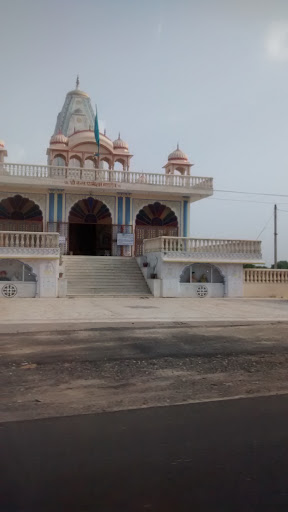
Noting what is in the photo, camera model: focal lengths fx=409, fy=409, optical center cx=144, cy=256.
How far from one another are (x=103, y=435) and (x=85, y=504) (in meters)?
0.95

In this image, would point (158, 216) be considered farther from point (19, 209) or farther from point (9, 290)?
point (9, 290)

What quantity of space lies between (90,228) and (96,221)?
384 cm

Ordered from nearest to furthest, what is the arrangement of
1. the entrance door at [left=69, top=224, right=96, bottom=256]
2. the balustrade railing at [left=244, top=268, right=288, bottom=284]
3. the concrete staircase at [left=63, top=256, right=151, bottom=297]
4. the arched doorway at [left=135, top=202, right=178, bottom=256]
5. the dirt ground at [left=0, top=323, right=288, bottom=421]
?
the dirt ground at [left=0, top=323, right=288, bottom=421], the concrete staircase at [left=63, top=256, right=151, bottom=297], the balustrade railing at [left=244, top=268, right=288, bottom=284], the arched doorway at [left=135, top=202, right=178, bottom=256], the entrance door at [left=69, top=224, right=96, bottom=256]

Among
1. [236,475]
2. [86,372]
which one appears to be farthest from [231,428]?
[86,372]

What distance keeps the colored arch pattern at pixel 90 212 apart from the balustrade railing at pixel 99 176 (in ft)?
5.11

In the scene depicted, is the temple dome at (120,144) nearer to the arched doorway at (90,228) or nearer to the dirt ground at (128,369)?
the arched doorway at (90,228)

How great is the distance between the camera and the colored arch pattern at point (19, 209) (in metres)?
24.1

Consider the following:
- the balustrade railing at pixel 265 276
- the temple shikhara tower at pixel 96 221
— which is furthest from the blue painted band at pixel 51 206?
the balustrade railing at pixel 265 276

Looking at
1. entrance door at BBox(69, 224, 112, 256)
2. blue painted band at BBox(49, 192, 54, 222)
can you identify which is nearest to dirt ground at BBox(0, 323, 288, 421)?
blue painted band at BBox(49, 192, 54, 222)

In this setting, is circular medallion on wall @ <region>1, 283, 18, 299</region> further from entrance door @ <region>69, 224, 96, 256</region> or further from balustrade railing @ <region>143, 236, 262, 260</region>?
entrance door @ <region>69, 224, 96, 256</region>

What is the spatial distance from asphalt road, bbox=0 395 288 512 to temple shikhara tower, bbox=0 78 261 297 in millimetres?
14429

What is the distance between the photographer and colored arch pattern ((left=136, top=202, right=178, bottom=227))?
25.7 metres

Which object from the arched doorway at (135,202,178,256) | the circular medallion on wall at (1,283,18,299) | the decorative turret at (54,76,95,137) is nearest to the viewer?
the circular medallion on wall at (1,283,18,299)

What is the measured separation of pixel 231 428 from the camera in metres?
3.39
